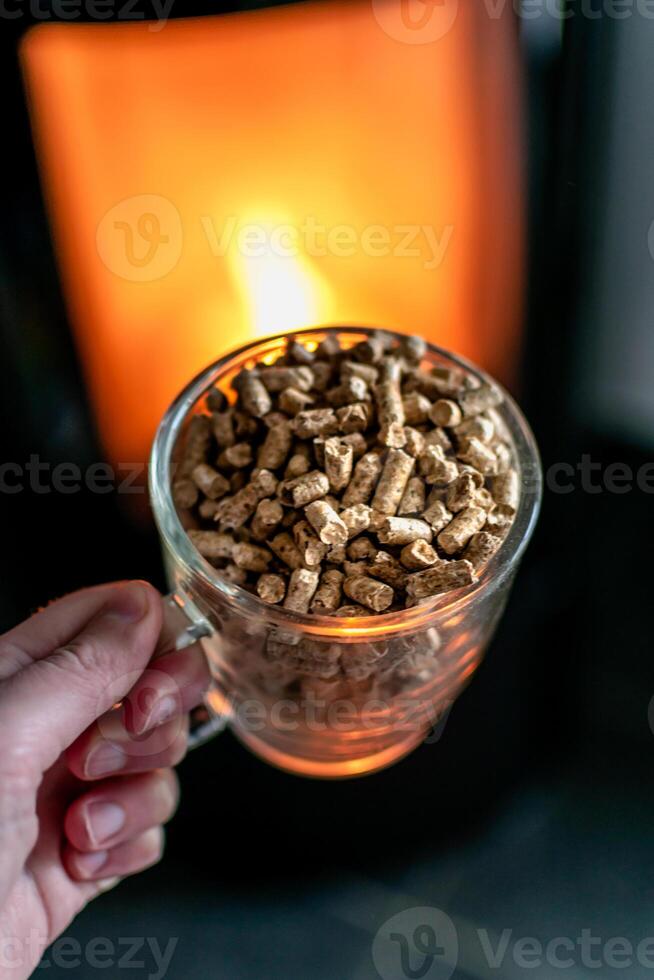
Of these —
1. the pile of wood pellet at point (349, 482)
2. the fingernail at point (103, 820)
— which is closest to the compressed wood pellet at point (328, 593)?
the pile of wood pellet at point (349, 482)

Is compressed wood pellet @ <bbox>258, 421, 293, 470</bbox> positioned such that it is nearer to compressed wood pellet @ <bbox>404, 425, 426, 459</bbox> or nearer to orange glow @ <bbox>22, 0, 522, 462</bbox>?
compressed wood pellet @ <bbox>404, 425, 426, 459</bbox>

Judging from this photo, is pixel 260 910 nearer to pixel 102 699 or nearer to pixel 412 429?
pixel 102 699

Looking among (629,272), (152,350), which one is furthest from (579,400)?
(152,350)

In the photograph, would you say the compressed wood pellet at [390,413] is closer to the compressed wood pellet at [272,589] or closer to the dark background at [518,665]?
the compressed wood pellet at [272,589]

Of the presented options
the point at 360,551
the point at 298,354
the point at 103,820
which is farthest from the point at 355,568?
the point at 103,820

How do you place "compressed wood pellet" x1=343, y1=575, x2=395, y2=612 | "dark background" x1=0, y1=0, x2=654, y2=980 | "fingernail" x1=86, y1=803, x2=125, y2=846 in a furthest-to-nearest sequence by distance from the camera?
"dark background" x1=0, y1=0, x2=654, y2=980, "fingernail" x1=86, y1=803, x2=125, y2=846, "compressed wood pellet" x1=343, y1=575, x2=395, y2=612

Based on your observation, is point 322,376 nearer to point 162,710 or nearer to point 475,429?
point 475,429

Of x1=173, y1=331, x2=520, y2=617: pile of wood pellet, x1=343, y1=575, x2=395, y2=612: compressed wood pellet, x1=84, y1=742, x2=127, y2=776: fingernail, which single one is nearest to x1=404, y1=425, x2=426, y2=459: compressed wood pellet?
x1=173, y1=331, x2=520, y2=617: pile of wood pellet
